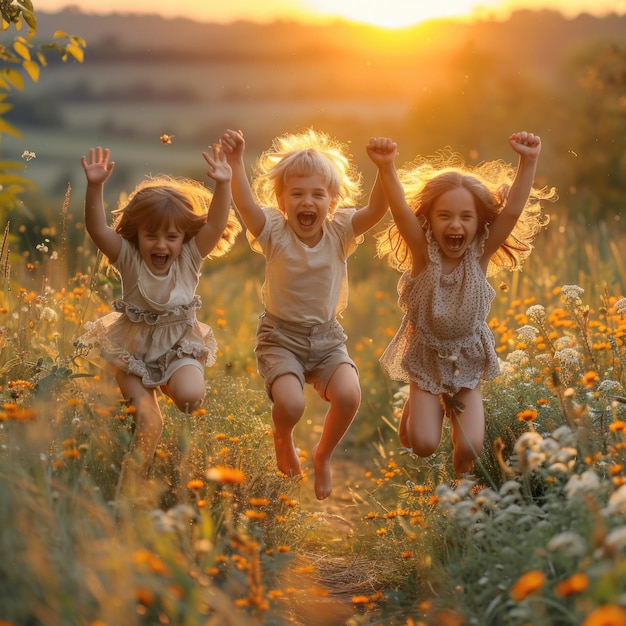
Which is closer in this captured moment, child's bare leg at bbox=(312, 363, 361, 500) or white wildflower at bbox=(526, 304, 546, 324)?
white wildflower at bbox=(526, 304, 546, 324)

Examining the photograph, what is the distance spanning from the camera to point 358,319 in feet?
28.5

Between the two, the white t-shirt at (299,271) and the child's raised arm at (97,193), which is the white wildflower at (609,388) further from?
the child's raised arm at (97,193)

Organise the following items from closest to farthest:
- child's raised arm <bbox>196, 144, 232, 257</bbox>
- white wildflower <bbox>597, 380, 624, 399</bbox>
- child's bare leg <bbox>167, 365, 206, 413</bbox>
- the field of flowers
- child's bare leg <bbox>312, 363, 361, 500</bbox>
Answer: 1. the field of flowers
2. white wildflower <bbox>597, 380, 624, 399</bbox>
3. child's bare leg <bbox>167, 365, 206, 413</bbox>
4. child's raised arm <bbox>196, 144, 232, 257</bbox>
5. child's bare leg <bbox>312, 363, 361, 500</bbox>

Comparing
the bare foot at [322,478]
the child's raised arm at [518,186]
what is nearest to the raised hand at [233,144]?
the child's raised arm at [518,186]

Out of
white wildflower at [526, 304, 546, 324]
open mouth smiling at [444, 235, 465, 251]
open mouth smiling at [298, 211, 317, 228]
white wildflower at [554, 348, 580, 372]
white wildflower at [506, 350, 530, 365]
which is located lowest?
white wildflower at [554, 348, 580, 372]

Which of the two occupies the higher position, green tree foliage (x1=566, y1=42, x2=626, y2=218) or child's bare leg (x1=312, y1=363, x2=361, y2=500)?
green tree foliage (x1=566, y1=42, x2=626, y2=218)

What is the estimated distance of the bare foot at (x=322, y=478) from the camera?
4.47 metres

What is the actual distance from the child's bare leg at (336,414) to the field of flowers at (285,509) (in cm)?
15

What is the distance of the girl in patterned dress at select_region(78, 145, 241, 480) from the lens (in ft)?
13.7

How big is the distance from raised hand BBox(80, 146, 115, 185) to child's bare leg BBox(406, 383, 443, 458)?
1.71 metres

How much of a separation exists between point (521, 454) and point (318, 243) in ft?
6.63

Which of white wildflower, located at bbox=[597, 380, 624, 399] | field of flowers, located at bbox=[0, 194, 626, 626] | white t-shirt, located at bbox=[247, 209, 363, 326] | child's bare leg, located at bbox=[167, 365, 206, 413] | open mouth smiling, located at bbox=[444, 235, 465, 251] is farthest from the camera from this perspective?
white t-shirt, located at bbox=[247, 209, 363, 326]

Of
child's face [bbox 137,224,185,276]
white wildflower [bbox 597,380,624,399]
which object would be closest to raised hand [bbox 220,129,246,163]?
child's face [bbox 137,224,185,276]

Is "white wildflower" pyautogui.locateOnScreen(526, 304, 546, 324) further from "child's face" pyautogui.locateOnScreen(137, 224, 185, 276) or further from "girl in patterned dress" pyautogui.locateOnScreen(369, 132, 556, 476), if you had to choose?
"child's face" pyautogui.locateOnScreen(137, 224, 185, 276)
